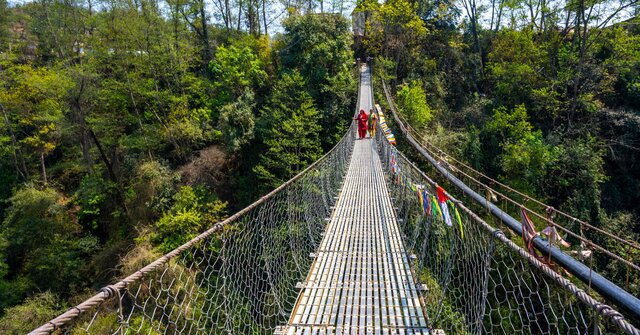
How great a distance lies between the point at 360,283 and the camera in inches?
94.3

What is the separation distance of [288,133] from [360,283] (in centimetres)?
782

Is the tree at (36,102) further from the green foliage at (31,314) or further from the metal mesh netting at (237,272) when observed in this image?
the metal mesh netting at (237,272)

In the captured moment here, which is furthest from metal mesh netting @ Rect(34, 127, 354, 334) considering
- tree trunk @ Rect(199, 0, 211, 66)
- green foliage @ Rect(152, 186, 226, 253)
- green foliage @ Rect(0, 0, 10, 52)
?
green foliage @ Rect(0, 0, 10, 52)

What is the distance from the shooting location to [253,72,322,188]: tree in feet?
30.8

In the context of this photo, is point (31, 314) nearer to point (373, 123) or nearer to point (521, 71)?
point (373, 123)

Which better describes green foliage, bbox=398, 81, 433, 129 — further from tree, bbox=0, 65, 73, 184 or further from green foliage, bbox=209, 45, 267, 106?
tree, bbox=0, 65, 73, 184

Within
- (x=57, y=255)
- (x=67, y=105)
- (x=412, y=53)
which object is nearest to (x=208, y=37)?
(x=67, y=105)

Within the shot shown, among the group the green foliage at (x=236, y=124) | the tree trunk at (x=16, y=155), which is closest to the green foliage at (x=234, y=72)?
the green foliage at (x=236, y=124)

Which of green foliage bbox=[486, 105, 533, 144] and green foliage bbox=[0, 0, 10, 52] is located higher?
green foliage bbox=[0, 0, 10, 52]

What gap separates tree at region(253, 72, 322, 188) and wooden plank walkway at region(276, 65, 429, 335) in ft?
18.2

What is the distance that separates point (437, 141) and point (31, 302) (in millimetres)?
11473

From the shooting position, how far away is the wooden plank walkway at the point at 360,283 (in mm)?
1928

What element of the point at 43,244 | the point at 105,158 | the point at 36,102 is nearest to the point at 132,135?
the point at 105,158

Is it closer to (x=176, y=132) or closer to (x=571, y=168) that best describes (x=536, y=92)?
(x=571, y=168)
